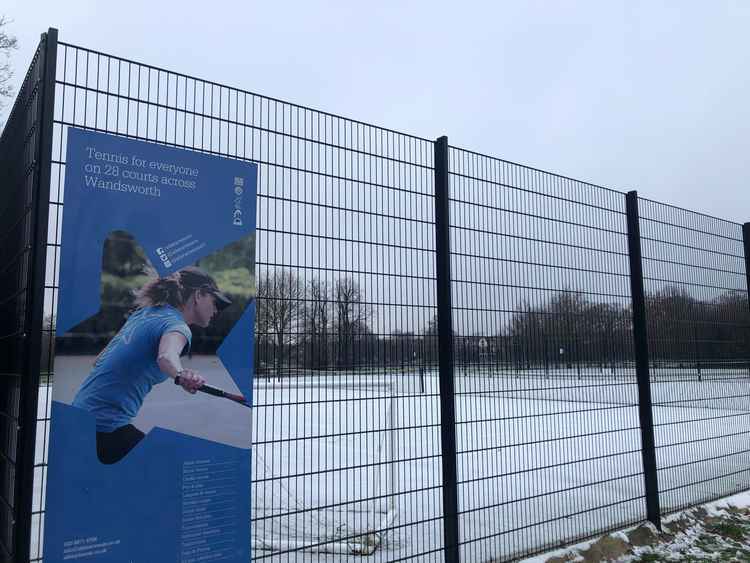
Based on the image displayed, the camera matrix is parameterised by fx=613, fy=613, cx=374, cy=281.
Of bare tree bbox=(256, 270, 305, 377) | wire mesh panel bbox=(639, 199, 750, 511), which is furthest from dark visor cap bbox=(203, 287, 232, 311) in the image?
wire mesh panel bbox=(639, 199, 750, 511)

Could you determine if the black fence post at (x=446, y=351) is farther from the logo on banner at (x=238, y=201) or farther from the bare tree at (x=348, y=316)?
the logo on banner at (x=238, y=201)

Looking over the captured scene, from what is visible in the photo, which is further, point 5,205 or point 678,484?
point 678,484

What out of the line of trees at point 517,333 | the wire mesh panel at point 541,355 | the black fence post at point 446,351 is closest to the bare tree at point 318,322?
the line of trees at point 517,333

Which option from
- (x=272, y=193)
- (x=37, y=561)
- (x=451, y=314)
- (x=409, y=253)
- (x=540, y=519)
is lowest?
(x=540, y=519)

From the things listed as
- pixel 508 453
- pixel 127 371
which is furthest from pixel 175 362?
pixel 508 453

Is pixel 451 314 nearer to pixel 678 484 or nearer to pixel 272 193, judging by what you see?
pixel 272 193

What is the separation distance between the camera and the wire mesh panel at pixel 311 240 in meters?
3.58

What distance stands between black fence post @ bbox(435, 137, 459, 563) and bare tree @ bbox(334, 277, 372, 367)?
31.5 inches

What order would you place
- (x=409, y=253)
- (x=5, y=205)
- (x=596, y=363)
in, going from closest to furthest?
(x=5, y=205)
(x=409, y=253)
(x=596, y=363)

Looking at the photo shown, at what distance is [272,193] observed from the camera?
404 centimetres

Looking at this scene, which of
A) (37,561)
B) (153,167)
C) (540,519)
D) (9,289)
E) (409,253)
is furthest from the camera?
(540,519)

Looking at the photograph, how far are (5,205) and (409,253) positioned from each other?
293cm

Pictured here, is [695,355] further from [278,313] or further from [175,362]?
[175,362]

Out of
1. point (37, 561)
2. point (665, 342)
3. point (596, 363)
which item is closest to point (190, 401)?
point (37, 561)
